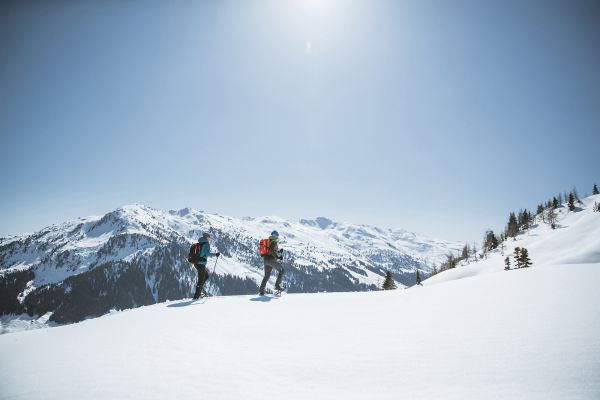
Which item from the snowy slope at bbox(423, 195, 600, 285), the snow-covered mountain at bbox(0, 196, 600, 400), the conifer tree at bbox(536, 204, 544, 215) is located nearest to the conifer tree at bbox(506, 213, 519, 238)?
the snowy slope at bbox(423, 195, 600, 285)

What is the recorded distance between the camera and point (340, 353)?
16.6 ft

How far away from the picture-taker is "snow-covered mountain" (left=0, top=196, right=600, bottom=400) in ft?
12.5

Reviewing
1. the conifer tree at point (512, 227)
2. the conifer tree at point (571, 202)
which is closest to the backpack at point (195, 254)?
the conifer tree at point (512, 227)

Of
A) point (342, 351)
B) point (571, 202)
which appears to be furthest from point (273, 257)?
point (571, 202)

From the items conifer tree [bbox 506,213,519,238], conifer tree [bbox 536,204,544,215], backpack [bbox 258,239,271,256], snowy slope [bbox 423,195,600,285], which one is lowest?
backpack [bbox 258,239,271,256]

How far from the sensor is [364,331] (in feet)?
20.4

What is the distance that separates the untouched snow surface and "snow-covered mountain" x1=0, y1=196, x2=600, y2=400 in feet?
0.07

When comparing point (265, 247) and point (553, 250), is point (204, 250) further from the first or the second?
point (553, 250)

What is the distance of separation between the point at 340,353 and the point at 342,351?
9cm

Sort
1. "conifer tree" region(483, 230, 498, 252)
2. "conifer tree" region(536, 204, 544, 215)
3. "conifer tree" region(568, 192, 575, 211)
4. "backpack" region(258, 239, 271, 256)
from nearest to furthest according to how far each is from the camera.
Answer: "backpack" region(258, 239, 271, 256)
"conifer tree" region(483, 230, 498, 252)
"conifer tree" region(568, 192, 575, 211)
"conifer tree" region(536, 204, 544, 215)

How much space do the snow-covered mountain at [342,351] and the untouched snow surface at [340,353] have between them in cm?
2

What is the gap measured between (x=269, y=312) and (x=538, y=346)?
6136mm

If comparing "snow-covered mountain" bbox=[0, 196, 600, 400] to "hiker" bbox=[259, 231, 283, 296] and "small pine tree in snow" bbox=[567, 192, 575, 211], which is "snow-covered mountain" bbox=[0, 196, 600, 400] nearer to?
"hiker" bbox=[259, 231, 283, 296]

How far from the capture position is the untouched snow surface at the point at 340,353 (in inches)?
150
